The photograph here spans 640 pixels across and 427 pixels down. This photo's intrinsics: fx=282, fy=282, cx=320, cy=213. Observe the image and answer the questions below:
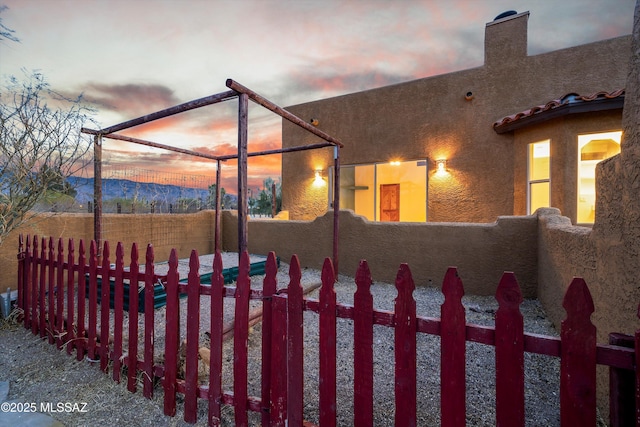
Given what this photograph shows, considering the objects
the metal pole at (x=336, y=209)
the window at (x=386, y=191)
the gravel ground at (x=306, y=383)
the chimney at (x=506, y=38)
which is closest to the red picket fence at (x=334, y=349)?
the gravel ground at (x=306, y=383)

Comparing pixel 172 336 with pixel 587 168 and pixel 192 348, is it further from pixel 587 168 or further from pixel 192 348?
pixel 587 168

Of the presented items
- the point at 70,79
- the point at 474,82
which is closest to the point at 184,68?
the point at 70,79

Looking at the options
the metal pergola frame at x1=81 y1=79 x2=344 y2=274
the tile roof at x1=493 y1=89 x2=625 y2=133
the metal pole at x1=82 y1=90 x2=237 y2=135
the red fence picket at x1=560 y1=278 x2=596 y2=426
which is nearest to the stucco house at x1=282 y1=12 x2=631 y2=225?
the tile roof at x1=493 y1=89 x2=625 y2=133

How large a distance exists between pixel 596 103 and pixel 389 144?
4.47 meters

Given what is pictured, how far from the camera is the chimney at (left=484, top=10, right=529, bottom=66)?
7.03 metres

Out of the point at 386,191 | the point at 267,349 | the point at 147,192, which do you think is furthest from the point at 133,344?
the point at 386,191

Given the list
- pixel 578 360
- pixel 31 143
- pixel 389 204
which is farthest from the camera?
pixel 389 204

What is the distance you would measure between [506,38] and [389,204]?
599cm

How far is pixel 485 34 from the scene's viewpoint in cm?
730

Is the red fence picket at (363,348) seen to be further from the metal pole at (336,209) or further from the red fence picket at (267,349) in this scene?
the metal pole at (336,209)

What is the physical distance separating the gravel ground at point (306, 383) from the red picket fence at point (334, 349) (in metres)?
0.14

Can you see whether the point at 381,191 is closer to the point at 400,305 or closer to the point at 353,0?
the point at 353,0

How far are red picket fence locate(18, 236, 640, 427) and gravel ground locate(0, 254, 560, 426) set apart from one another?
14 centimetres

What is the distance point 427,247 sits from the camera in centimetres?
531
